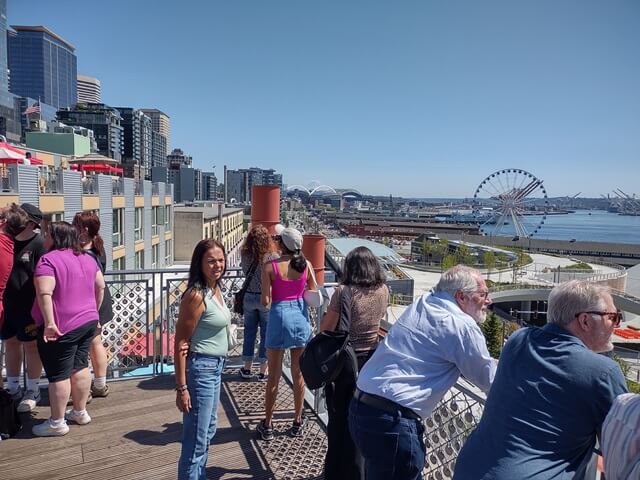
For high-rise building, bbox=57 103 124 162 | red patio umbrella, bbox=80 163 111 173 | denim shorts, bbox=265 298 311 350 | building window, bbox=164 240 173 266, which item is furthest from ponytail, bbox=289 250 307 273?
high-rise building, bbox=57 103 124 162

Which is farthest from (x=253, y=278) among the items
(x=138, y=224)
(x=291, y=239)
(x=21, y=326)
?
(x=138, y=224)

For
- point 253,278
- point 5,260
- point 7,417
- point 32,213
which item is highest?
point 32,213

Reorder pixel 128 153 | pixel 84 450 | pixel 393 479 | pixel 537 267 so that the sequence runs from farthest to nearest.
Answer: pixel 128 153
pixel 537 267
pixel 84 450
pixel 393 479

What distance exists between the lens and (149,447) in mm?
3570

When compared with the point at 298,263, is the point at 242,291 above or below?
below

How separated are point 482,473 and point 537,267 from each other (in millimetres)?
49756

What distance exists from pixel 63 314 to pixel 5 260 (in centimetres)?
75

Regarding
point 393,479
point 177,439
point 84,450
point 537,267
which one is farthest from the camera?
point 537,267

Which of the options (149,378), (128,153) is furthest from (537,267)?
(128,153)

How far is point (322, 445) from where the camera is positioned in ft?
12.0

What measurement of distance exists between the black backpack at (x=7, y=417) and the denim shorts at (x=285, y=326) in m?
2.13

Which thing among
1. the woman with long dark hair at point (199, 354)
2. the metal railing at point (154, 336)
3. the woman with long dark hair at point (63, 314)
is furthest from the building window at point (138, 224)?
the woman with long dark hair at point (199, 354)

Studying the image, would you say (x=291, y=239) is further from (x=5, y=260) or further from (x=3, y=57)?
(x=3, y=57)

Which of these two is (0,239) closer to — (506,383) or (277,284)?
(277,284)
